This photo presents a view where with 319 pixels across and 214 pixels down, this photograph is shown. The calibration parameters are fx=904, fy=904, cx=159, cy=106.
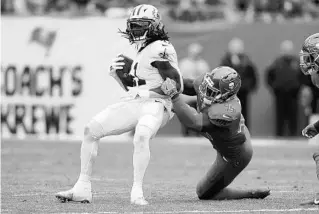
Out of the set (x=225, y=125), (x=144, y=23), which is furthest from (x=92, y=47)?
(x=225, y=125)

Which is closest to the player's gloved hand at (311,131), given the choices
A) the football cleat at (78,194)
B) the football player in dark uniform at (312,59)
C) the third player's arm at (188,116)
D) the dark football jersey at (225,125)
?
the football player in dark uniform at (312,59)

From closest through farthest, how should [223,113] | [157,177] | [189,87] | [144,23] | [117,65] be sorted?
[223,113]
[144,23]
[117,65]
[189,87]
[157,177]

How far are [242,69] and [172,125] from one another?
6.03 feet

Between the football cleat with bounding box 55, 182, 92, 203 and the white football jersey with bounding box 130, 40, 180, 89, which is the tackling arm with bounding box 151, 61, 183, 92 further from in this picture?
the football cleat with bounding box 55, 182, 92, 203

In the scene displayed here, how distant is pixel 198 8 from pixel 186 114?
35.5 feet

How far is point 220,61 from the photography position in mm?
18625

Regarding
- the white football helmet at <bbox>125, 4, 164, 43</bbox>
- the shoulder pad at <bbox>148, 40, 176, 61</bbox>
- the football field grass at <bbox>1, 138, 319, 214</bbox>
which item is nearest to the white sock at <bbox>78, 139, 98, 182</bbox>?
the football field grass at <bbox>1, 138, 319, 214</bbox>

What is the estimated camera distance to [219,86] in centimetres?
830

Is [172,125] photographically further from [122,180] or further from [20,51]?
[122,180]

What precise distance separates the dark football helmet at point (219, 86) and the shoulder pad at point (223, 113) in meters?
0.12

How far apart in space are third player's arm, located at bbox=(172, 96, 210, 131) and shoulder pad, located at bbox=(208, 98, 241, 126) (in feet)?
0.30

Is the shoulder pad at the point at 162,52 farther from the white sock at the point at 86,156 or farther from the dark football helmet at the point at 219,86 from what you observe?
the white sock at the point at 86,156

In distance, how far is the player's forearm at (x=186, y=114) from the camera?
7980 mm

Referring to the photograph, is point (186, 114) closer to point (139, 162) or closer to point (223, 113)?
point (223, 113)
